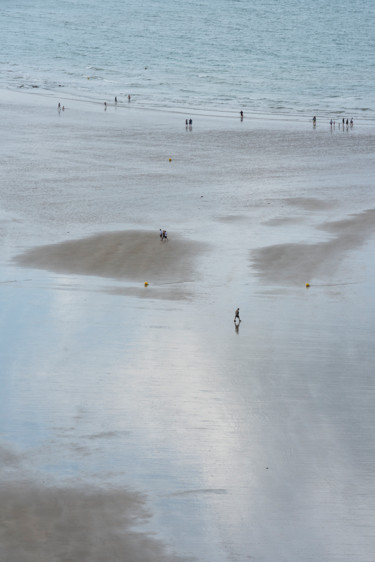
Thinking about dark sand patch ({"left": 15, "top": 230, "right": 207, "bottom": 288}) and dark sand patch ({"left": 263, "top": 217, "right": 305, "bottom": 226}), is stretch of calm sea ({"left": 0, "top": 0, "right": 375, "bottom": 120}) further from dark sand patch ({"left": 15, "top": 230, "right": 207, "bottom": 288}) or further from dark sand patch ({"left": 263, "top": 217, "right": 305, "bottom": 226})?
dark sand patch ({"left": 15, "top": 230, "right": 207, "bottom": 288})

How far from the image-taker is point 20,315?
24.7 m

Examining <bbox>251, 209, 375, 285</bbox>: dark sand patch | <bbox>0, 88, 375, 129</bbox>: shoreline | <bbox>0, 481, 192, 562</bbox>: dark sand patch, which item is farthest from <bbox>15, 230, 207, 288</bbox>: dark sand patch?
<bbox>0, 88, 375, 129</bbox>: shoreline

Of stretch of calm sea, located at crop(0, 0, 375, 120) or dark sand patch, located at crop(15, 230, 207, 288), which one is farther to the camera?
stretch of calm sea, located at crop(0, 0, 375, 120)

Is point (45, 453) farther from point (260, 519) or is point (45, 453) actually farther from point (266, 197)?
point (266, 197)

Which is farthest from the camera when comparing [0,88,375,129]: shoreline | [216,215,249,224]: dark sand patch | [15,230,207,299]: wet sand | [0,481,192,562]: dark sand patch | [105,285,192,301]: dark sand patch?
[0,88,375,129]: shoreline

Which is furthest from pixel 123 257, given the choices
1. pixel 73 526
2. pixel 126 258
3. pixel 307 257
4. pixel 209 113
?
pixel 209 113

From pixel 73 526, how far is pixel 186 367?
711 cm

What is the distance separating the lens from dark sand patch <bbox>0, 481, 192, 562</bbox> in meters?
14.1

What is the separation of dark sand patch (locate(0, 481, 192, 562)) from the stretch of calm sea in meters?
55.3

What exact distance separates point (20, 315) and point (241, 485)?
36.0ft

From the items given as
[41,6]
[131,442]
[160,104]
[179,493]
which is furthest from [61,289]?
[41,6]

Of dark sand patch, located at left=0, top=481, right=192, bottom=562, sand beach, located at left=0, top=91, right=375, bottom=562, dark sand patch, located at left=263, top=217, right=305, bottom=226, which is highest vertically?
dark sand patch, located at left=263, top=217, right=305, bottom=226

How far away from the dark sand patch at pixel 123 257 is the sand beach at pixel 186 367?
0.11 metres

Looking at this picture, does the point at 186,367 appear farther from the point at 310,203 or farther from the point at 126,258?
the point at 310,203
